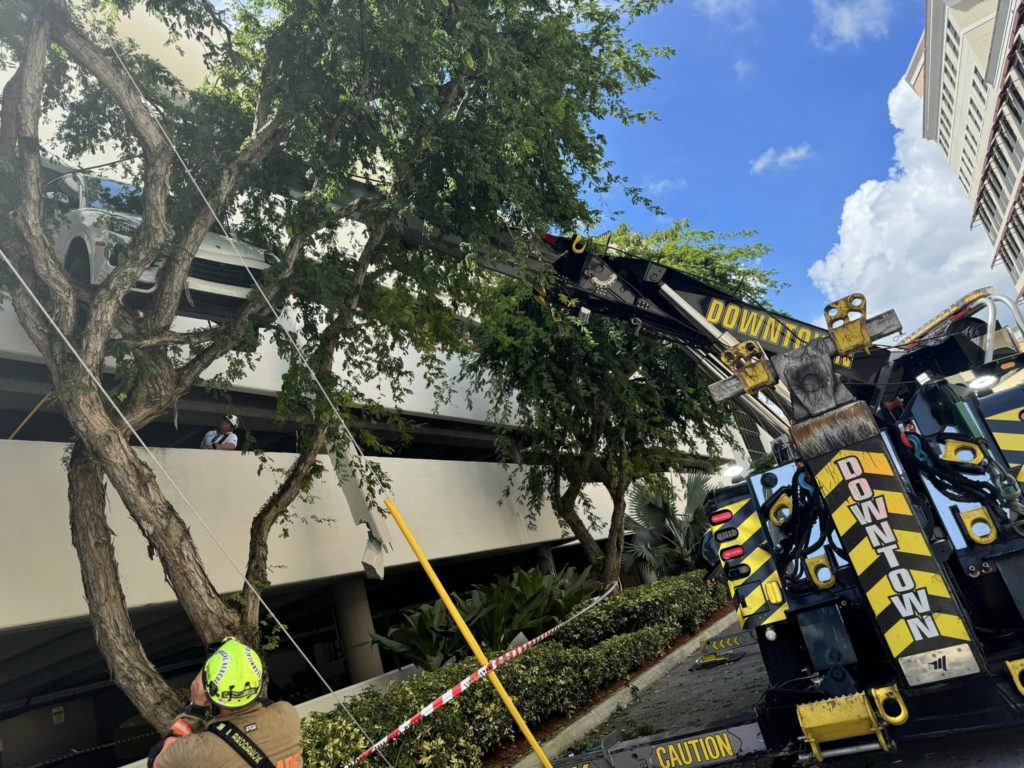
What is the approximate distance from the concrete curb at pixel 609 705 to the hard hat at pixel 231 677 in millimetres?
4108

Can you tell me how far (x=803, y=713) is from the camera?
367 centimetres

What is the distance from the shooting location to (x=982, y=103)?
239 feet

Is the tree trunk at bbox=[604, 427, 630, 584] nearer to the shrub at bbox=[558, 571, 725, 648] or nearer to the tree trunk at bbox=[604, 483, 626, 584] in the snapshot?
the tree trunk at bbox=[604, 483, 626, 584]

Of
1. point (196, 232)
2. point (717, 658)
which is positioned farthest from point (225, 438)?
point (717, 658)

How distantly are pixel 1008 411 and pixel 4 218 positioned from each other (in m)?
6.82

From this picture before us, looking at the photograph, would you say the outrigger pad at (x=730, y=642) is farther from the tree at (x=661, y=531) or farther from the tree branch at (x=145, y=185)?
the tree at (x=661, y=531)

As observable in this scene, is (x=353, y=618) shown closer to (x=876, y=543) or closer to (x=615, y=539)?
(x=615, y=539)

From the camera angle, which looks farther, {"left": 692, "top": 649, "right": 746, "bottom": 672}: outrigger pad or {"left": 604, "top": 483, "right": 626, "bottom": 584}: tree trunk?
{"left": 604, "top": 483, "right": 626, "bottom": 584}: tree trunk

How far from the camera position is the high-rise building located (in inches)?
2338

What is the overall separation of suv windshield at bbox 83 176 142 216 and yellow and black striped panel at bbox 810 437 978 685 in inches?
276

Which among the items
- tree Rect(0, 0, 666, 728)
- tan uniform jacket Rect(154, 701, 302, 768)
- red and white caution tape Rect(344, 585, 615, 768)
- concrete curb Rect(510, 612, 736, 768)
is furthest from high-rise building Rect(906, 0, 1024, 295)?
tan uniform jacket Rect(154, 701, 302, 768)

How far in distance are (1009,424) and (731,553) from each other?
1.82m

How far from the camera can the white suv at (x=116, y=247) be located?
643 centimetres

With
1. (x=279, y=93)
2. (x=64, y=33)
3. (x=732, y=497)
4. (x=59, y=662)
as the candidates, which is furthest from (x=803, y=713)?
(x=59, y=662)
